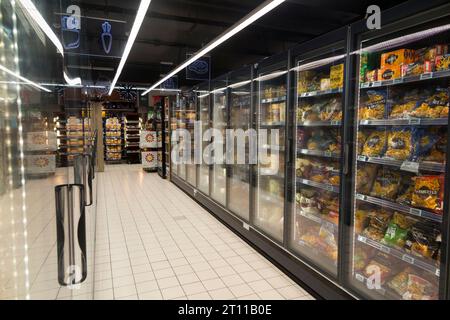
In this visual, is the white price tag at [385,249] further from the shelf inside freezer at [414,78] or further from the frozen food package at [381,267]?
the shelf inside freezer at [414,78]

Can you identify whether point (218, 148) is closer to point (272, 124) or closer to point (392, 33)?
point (272, 124)

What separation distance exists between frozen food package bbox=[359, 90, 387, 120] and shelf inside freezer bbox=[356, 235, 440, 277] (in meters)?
1.00

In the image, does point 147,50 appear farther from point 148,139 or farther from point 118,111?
point 118,111

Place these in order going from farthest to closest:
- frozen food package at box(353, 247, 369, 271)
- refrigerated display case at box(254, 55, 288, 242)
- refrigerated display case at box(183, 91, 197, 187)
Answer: refrigerated display case at box(183, 91, 197, 187) → refrigerated display case at box(254, 55, 288, 242) → frozen food package at box(353, 247, 369, 271)

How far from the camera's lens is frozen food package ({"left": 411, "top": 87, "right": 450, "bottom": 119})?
1949 mm

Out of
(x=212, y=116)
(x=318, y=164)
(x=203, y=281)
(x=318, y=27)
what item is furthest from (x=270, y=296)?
(x=318, y=27)

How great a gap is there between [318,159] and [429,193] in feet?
4.61

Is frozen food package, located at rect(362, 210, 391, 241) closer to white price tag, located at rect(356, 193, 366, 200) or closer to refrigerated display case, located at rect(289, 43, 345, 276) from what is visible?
white price tag, located at rect(356, 193, 366, 200)

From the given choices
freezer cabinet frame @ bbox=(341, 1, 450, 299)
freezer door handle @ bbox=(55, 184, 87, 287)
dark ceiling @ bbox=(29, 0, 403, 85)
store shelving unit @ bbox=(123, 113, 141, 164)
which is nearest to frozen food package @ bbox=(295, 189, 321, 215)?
freezer cabinet frame @ bbox=(341, 1, 450, 299)

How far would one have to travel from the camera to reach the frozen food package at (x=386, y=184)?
238 cm

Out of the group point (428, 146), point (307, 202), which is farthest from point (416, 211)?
point (307, 202)

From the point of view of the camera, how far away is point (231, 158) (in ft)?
16.6

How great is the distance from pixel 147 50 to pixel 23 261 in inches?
377

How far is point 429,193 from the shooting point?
203cm
